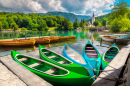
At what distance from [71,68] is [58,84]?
1.50 meters

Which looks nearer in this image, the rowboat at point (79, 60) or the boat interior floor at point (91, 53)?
the rowboat at point (79, 60)

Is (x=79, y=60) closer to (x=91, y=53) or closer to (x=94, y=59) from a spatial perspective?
(x=94, y=59)

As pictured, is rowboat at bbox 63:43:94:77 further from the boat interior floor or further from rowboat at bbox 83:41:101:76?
the boat interior floor

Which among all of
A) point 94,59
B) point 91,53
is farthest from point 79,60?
point 91,53

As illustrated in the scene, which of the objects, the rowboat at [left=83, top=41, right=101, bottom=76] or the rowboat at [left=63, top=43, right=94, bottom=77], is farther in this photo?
the rowboat at [left=83, top=41, right=101, bottom=76]

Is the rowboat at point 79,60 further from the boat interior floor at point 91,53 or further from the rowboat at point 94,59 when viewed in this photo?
the boat interior floor at point 91,53

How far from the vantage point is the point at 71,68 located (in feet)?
19.7

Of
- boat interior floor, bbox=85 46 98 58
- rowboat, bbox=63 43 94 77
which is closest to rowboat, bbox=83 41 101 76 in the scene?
boat interior floor, bbox=85 46 98 58

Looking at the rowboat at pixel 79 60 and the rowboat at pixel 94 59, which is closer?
the rowboat at pixel 79 60

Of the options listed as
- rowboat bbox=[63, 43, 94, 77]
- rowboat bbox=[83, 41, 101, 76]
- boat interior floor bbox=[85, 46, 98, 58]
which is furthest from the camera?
boat interior floor bbox=[85, 46, 98, 58]

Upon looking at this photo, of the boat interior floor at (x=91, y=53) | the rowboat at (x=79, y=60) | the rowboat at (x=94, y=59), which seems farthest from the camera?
the boat interior floor at (x=91, y=53)

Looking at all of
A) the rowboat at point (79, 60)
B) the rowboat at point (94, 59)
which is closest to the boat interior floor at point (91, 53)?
the rowboat at point (94, 59)

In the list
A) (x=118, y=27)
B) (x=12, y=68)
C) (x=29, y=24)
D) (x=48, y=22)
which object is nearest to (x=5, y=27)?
(x=29, y=24)

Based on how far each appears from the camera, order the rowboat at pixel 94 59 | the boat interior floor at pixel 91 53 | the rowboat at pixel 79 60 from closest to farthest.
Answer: the rowboat at pixel 79 60
the rowboat at pixel 94 59
the boat interior floor at pixel 91 53
